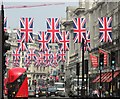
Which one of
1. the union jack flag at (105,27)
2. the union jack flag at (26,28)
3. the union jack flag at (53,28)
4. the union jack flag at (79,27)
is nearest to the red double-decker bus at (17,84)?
the union jack flag at (26,28)

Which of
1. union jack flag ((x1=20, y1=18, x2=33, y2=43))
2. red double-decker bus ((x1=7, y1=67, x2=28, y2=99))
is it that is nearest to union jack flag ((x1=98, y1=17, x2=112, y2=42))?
union jack flag ((x1=20, y1=18, x2=33, y2=43))

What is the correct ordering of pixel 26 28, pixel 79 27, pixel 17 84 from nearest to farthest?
1. pixel 17 84
2. pixel 26 28
3. pixel 79 27

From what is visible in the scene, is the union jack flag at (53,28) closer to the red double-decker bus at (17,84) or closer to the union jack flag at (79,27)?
the union jack flag at (79,27)

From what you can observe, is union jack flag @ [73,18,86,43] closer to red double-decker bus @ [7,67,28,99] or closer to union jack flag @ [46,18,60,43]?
union jack flag @ [46,18,60,43]

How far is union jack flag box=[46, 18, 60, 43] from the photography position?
43.0 metres

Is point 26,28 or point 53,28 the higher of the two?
point 53,28

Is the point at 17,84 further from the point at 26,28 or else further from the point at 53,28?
the point at 53,28

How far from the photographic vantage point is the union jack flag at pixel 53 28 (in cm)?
4297

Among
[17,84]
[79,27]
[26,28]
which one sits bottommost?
[17,84]

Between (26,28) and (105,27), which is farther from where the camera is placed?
(105,27)

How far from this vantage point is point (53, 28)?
144 feet

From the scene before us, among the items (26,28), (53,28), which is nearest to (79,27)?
(53,28)

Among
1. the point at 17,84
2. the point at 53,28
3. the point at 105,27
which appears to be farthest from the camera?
the point at 53,28

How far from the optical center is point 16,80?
121 feet
